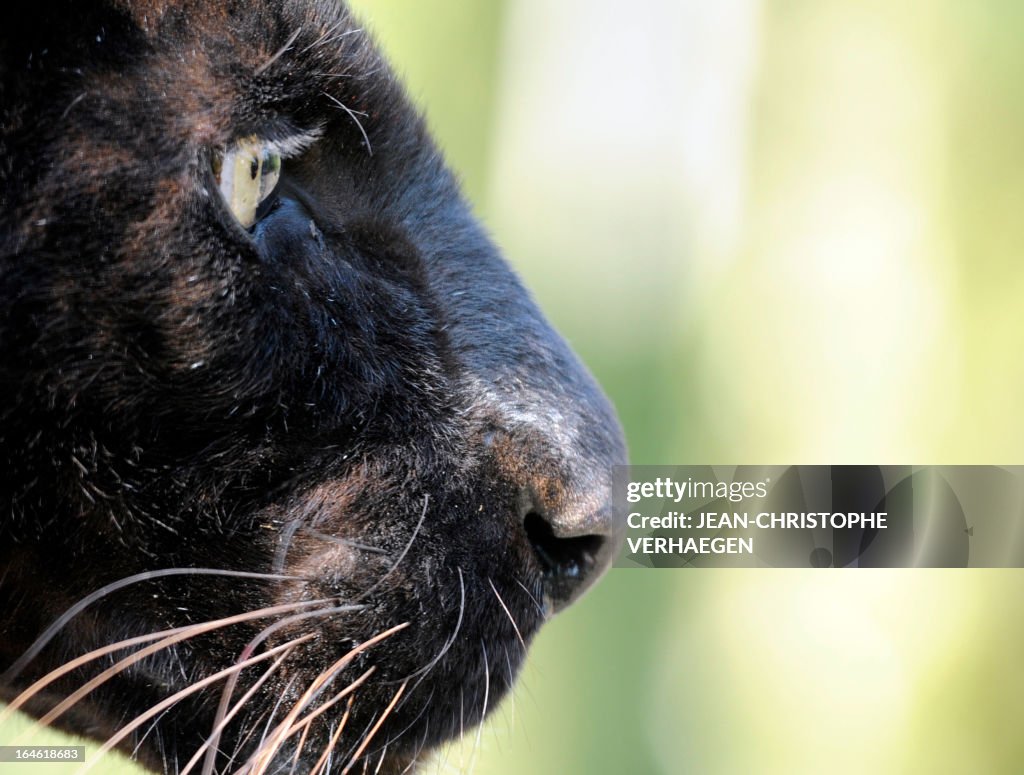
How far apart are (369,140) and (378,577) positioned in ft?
1.16

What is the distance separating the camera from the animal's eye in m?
0.79

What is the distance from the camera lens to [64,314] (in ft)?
2.44

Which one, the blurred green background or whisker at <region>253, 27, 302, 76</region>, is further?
the blurred green background

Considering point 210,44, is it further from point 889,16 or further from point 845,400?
point 889,16

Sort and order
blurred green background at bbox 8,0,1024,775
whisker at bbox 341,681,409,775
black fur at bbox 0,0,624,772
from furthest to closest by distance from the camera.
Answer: blurred green background at bbox 8,0,1024,775
whisker at bbox 341,681,409,775
black fur at bbox 0,0,624,772

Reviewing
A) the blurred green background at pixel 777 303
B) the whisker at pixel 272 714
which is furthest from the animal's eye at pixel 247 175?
the blurred green background at pixel 777 303

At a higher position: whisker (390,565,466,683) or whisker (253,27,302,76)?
whisker (253,27,302,76)

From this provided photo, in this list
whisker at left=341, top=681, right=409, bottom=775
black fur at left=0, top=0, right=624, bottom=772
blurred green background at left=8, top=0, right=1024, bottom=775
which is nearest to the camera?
black fur at left=0, top=0, right=624, bottom=772

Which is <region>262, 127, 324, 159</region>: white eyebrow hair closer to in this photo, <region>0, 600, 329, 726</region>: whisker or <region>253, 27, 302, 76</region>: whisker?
<region>253, 27, 302, 76</region>: whisker

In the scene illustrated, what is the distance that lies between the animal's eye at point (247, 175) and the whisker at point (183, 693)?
11.9 inches

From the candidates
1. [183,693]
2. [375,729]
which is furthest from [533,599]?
[183,693]

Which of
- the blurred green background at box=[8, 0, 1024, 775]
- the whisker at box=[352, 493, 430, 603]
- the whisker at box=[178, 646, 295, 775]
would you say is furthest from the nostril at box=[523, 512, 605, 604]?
the blurred green background at box=[8, 0, 1024, 775]

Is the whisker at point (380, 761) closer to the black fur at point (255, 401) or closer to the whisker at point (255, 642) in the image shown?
the black fur at point (255, 401)

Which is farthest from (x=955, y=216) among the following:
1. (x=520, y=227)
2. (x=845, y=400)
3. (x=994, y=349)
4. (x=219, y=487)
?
(x=219, y=487)
